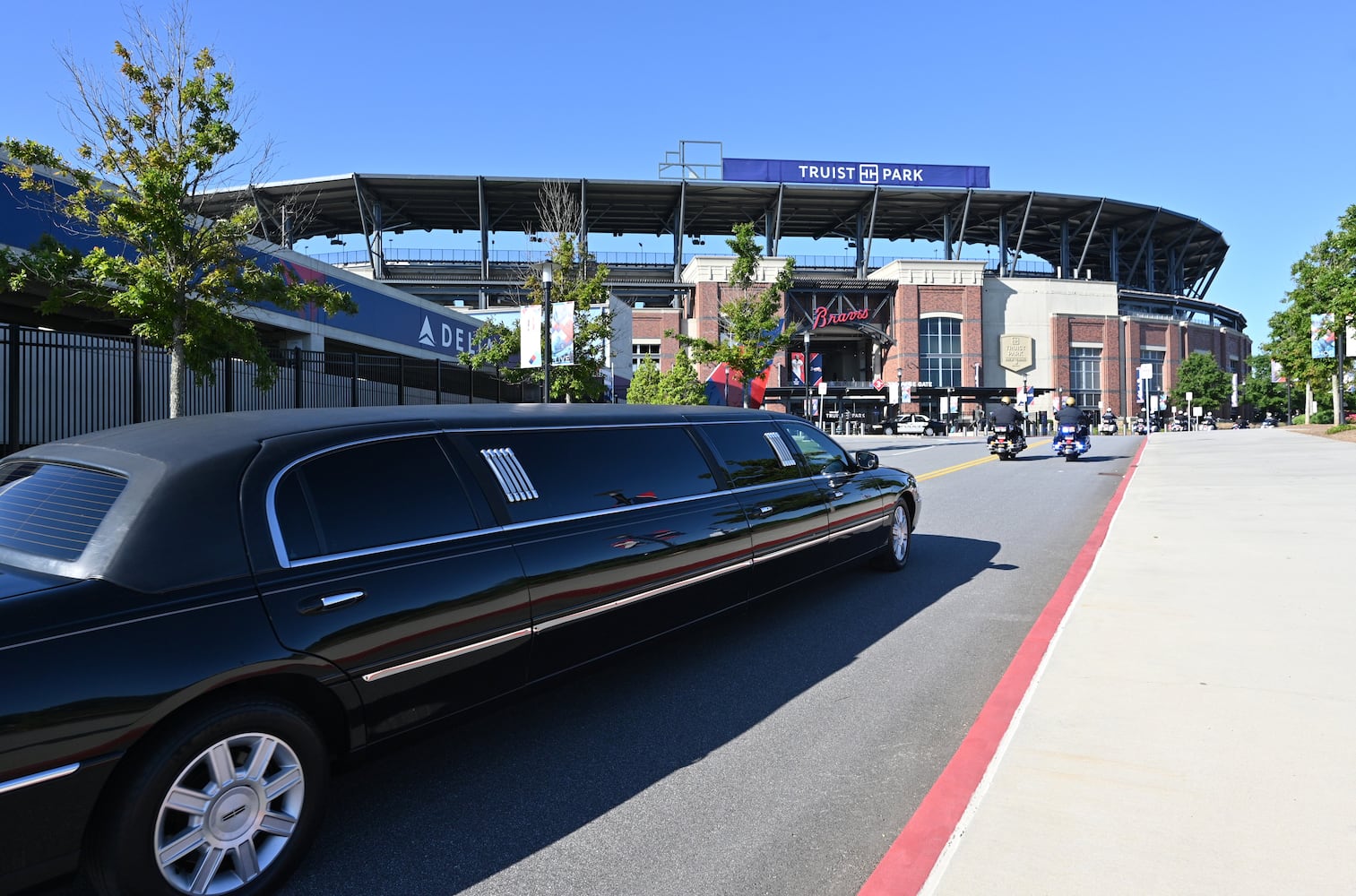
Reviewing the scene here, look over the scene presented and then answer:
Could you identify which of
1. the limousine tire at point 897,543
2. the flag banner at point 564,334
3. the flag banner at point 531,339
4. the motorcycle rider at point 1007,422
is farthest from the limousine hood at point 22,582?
the motorcycle rider at point 1007,422

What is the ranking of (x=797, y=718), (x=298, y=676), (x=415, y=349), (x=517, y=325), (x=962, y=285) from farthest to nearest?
(x=962, y=285)
(x=517, y=325)
(x=415, y=349)
(x=797, y=718)
(x=298, y=676)

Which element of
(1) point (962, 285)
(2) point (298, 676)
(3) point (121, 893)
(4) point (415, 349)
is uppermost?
(1) point (962, 285)

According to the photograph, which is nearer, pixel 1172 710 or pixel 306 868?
pixel 306 868

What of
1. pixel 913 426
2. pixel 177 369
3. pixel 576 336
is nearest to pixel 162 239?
pixel 177 369

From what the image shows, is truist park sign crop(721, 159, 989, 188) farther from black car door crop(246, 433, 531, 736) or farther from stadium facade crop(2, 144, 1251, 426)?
black car door crop(246, 433, 531, 736)

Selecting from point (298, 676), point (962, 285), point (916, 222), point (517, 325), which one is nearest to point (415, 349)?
point (517, 325)

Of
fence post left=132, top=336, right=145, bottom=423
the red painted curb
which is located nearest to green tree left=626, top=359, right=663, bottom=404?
fence post left=132, top=336, right=145, bottom=423

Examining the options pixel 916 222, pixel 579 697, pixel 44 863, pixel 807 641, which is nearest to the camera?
pixel 44 863

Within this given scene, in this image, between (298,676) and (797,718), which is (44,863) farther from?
(797,718)

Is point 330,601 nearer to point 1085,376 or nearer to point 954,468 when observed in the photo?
point 954,468

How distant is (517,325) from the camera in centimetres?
2830

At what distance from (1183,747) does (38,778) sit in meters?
4.17

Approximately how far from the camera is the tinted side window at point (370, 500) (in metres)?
2.90

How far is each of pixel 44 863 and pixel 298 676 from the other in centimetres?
A: 78
